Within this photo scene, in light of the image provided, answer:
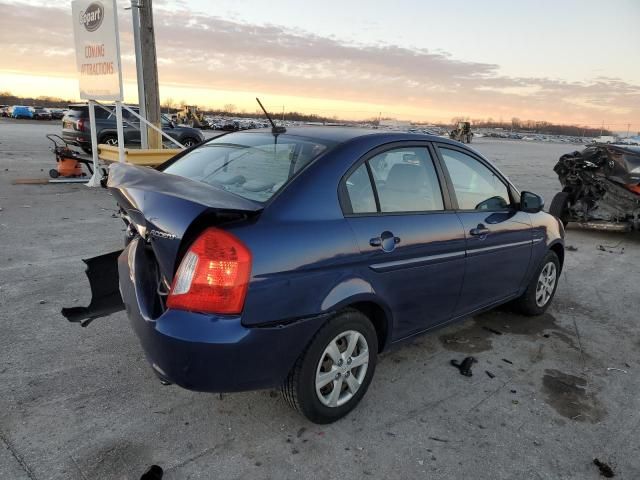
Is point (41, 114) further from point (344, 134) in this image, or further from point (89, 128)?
point (344, 134)

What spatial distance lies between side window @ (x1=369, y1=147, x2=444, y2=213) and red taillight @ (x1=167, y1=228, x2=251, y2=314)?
1.06 m

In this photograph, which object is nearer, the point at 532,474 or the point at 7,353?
the point at 532,474

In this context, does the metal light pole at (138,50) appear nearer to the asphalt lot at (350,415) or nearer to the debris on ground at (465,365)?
the asphalt lot at (350,415)

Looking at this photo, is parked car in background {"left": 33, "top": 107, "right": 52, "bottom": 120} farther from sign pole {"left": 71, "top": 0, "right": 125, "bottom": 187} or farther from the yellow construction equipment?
sign pole {"left": 71, "top": 0, "right": 125, "bottom": 187}

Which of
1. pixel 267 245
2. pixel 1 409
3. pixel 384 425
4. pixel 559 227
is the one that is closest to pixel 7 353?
pixel 1 409

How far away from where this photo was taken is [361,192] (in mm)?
2904

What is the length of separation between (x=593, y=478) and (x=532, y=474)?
0.32 m

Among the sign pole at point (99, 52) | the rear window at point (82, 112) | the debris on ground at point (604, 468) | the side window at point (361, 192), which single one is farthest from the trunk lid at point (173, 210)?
the rear window at point (82, 112)

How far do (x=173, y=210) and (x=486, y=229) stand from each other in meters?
2.36

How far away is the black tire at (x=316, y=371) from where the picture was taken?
8.61 ft

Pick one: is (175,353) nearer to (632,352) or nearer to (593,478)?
(593,478)

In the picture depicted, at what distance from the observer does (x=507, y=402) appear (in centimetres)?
322

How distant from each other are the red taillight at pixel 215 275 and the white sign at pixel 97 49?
26.9 feet

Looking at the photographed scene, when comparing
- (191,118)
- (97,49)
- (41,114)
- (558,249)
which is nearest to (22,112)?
(41,114)
